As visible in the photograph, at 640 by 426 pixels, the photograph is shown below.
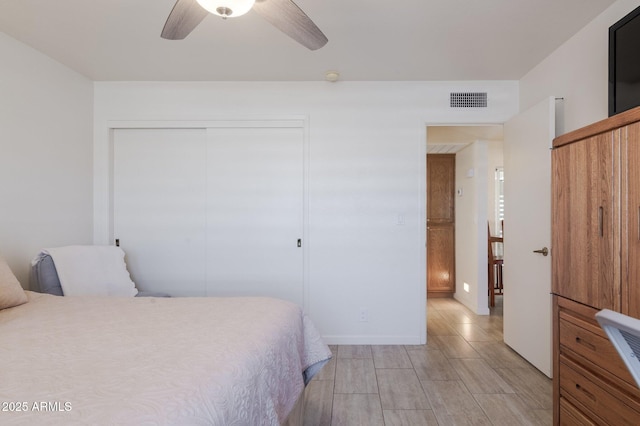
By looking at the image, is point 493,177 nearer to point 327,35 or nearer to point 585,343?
point 327,35

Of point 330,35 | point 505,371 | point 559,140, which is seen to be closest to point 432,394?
point 505,371

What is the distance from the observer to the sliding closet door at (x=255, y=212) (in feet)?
9.73

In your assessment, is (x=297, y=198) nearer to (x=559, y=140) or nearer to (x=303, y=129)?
(x=303, y=129)

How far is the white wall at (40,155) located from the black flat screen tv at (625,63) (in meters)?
3.75

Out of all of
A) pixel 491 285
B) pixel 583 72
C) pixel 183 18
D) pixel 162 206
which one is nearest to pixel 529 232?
pixel 583 72

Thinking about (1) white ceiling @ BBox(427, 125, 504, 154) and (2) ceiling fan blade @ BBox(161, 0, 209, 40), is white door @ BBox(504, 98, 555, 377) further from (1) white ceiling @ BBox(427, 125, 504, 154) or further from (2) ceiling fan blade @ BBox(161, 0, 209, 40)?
(2) ceiling fan blade @ BBox(161, 0, 209, 40)

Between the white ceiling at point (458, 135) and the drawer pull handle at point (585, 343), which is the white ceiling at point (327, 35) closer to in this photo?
the white ceiling at point (458, 135)

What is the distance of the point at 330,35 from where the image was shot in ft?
7.21

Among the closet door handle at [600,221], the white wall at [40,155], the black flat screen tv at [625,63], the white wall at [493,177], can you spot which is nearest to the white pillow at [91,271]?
the white wall at [40,155]

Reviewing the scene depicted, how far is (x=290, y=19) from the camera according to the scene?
1417 mm

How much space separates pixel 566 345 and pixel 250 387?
142 centimetres

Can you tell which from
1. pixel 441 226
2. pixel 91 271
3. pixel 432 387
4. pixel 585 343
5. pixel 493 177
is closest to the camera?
pixel 585 343


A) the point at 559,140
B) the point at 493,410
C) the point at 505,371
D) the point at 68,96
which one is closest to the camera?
the point at 559,140

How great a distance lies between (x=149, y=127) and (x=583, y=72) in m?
3.49
